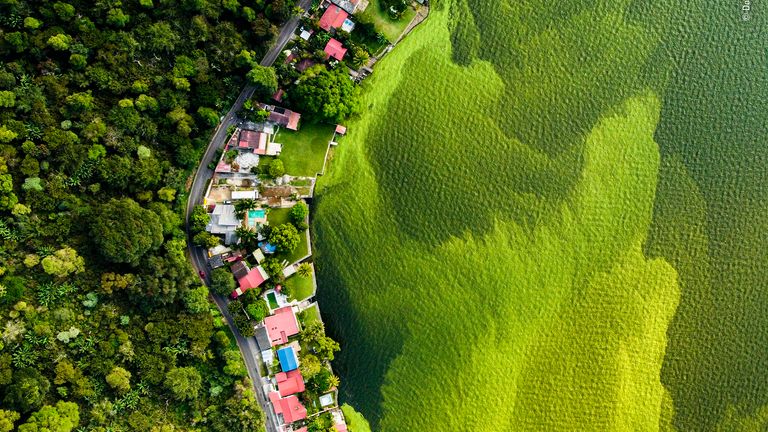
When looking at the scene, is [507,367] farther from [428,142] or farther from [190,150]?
[190,150]

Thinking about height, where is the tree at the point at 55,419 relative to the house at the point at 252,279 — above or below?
below

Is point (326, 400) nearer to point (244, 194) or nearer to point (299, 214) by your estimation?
point (299, 214)

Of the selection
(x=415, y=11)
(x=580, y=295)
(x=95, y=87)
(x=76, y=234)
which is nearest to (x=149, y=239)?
(x=76, y=234)

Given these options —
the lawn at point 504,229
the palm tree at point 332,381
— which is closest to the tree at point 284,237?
the lawn at point 504,229

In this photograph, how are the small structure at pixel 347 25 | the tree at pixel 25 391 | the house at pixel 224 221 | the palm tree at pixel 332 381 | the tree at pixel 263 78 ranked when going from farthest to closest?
the small structure at pixel 347 25, the house at pixel 224 221, the palm tree at pixel 332 381, the tree at pixel 263 78, the tree at pixel 25 391

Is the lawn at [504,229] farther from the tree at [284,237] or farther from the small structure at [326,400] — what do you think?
the tree at [284,237]

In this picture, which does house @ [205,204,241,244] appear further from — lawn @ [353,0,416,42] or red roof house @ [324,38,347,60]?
lawn @ [353,0,416,42]

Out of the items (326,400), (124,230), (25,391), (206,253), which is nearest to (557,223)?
(326,400)
